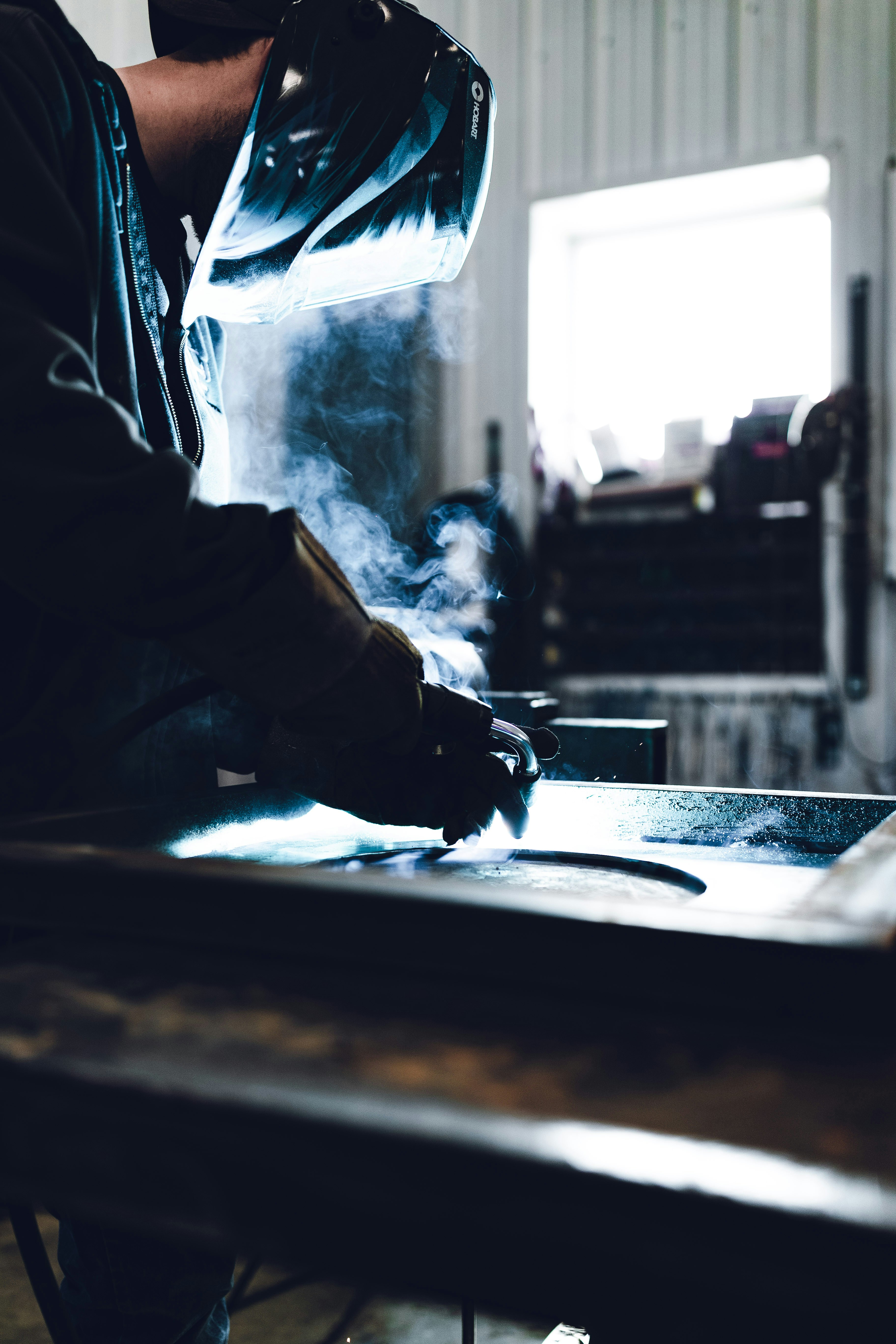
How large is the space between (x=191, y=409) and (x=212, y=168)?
258 millimetres

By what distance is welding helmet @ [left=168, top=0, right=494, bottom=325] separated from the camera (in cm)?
100

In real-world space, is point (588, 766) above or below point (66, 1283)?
above

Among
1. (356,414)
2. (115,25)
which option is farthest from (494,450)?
(115,25)

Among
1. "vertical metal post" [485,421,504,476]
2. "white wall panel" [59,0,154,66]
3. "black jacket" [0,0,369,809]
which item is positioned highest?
"white wall panel" [59,0,154,66]

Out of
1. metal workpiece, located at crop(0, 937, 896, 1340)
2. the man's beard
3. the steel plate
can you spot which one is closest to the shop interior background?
the man's beard

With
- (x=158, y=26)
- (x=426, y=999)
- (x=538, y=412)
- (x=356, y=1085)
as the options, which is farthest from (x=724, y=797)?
(x=538, y=412)

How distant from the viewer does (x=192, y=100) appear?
3.38 ft

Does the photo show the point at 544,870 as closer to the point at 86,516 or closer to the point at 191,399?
the point at 86,516

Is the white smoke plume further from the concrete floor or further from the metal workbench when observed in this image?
the metal workbench

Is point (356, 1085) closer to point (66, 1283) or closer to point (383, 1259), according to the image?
point (383, 1259)

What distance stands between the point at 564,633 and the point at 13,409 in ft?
11.2

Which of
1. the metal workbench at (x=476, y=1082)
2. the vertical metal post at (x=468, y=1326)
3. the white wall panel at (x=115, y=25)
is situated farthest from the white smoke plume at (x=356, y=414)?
the metal workbench at (x=476, y=1082)

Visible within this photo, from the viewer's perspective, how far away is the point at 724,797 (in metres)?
1.13

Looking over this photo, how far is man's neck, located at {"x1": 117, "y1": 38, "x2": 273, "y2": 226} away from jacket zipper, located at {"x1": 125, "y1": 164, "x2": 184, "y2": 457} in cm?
7
